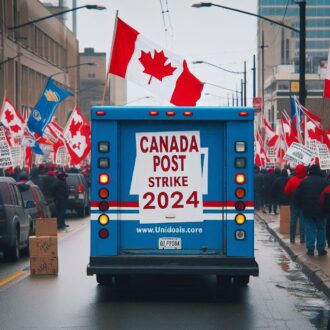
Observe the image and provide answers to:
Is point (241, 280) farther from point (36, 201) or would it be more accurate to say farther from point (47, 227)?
point (36, 201)

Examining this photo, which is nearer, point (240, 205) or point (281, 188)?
point (240, 205)

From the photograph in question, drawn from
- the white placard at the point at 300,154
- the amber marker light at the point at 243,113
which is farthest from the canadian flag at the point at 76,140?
the amber marker light at the point at 243,113

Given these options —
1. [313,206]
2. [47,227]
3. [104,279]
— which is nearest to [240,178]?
[104,279]

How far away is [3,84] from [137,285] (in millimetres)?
50607

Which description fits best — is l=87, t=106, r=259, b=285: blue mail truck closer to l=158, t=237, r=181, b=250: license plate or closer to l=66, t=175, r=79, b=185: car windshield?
l=158, t=237, r=181, b=250: license plate

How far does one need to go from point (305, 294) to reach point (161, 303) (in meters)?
2.47

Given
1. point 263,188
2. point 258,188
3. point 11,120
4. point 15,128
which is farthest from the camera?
point 258,188

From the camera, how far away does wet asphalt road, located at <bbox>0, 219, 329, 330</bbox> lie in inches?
465

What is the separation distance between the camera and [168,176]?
13781 mm

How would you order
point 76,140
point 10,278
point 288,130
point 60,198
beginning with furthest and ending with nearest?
point 76,140
point 288,130
point 60,198
point 10,278

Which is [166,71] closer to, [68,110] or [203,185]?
[203,185]


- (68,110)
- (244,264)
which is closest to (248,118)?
(244,264)

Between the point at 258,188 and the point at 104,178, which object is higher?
the point at 104,178

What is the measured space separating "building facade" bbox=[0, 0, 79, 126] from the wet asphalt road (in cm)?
3665
